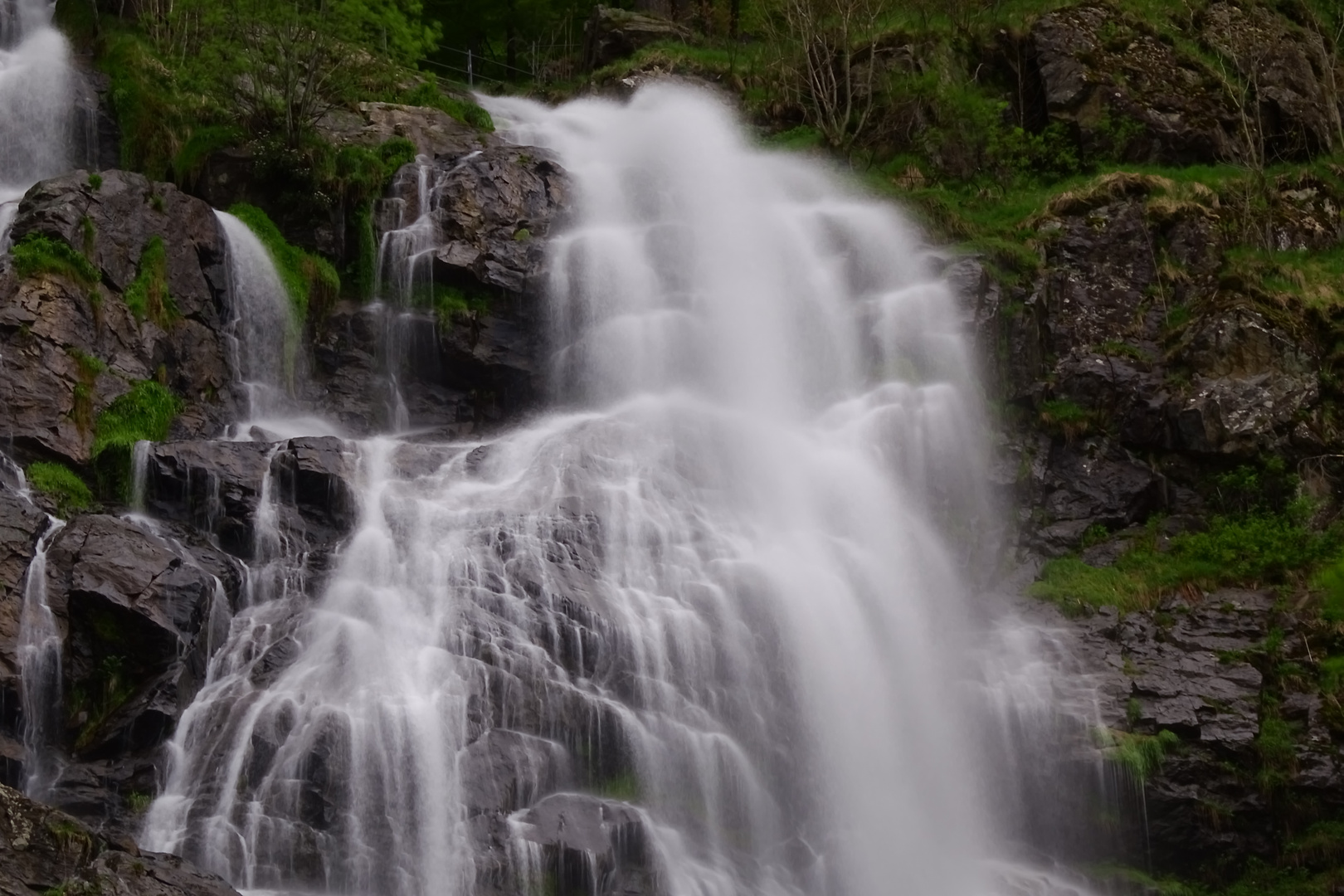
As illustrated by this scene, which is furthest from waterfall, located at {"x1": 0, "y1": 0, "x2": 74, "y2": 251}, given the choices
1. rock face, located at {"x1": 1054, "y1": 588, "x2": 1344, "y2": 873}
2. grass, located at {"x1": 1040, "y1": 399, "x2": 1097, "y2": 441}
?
rock face, located at {"x1": 1054, "y1": 588, "x2": 1344, "y2": 873}

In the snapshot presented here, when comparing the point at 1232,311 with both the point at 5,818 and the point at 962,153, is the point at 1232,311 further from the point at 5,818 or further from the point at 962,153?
the point at 5,818

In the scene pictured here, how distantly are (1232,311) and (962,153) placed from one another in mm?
7903

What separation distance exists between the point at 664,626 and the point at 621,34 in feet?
67.7

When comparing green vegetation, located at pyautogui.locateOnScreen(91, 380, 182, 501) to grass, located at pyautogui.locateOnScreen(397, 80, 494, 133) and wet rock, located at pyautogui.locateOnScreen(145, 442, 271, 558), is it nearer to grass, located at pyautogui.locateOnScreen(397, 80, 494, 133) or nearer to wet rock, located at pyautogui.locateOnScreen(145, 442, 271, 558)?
wet rock, located at pyautogui.locateOnScreen(145, 442, 271, 558)

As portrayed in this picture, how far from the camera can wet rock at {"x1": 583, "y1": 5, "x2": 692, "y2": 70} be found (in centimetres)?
3216

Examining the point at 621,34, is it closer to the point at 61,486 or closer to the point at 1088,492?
the point at 1088,492

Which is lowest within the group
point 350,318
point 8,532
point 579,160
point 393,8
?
point 8,532

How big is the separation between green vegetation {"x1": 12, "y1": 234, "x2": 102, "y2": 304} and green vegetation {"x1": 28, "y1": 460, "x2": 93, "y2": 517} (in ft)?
10.4

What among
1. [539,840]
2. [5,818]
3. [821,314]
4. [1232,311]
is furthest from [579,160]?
[5,818]

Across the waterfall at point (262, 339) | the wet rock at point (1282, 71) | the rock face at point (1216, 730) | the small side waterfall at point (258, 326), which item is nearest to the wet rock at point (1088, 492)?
the rock face at point (1216, 730)

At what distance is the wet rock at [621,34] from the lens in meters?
32.2

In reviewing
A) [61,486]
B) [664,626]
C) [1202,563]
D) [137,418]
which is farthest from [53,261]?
[1202,563]

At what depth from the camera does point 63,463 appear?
15945 mm

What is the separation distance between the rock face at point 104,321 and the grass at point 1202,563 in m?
12.5
